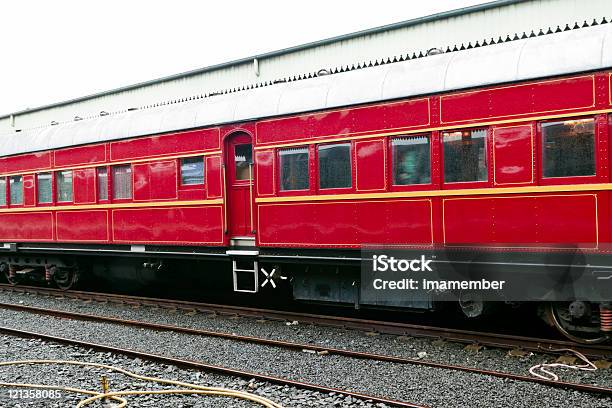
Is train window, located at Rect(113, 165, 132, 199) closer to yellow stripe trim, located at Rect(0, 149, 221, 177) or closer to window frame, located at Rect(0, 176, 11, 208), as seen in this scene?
yellow stripe trim, located at Rect(0, 149, 221, 177)

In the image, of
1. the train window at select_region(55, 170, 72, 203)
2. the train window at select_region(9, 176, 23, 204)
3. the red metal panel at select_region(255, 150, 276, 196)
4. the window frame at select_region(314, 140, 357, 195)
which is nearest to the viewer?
the window frame at select_region(314, 140, 357, 195)

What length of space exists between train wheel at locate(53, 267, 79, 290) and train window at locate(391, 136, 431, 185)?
867 centimetres

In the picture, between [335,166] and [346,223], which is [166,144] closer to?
[335,166]

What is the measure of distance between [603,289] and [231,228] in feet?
18.8

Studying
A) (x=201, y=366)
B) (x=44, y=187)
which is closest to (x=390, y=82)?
(x=201, y=366)

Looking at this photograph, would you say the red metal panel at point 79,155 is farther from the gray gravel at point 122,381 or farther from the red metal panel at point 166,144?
the gray gravel at point 122,381

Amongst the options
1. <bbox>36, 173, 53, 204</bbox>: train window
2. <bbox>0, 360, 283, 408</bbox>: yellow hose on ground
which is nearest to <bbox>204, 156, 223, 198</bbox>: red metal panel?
<bbox>0, 360, 283, 408</bbox>: yellow hose on ground

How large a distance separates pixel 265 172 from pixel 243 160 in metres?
0.67

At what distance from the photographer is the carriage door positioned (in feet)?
32.1

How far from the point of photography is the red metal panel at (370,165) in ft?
26.7

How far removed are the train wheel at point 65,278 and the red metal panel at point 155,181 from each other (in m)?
3.59

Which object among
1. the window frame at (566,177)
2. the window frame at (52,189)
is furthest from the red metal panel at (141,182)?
the window frame at (566,177)

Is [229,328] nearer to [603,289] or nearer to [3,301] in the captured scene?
[603,289]

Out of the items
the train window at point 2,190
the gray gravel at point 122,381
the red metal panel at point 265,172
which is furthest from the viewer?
the train window at point 2,190
